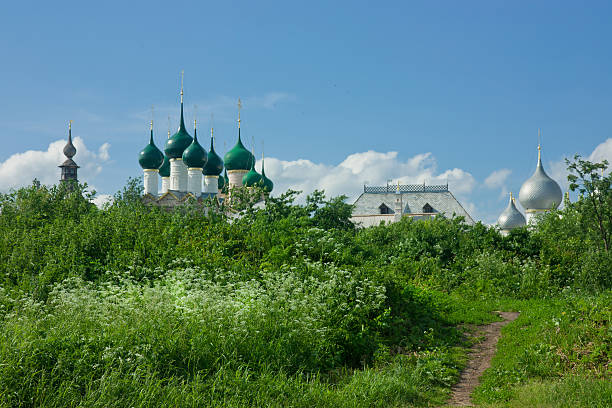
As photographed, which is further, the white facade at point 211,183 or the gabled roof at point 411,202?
the gabled roof at point 411,202

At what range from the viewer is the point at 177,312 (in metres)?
7.25

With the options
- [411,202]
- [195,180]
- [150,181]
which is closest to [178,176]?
[195,180]

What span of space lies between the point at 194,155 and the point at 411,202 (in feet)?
64.0

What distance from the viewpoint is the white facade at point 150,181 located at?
5019cm

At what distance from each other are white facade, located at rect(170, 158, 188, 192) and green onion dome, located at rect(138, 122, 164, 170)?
1.55 meters

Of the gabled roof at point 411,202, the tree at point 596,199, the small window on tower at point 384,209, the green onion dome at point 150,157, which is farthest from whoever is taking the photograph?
the small window on tower at point 384,209

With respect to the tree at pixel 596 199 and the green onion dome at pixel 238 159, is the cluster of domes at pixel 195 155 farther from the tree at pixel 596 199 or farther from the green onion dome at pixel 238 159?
the tree at pixel 596 199

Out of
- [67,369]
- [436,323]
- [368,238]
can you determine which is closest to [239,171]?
[368,238]

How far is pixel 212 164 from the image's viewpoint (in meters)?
49.7

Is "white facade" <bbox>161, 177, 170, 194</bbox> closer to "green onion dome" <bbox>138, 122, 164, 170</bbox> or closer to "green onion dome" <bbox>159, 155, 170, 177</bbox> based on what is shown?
"green onion dome" <bbox>159, 155, 170, 177</bbox>

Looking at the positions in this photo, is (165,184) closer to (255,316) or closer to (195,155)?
(195,155)

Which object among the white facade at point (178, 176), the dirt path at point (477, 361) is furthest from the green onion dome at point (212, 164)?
the dirt path at point (477, 361)

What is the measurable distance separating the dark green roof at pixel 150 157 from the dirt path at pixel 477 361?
1706 inches

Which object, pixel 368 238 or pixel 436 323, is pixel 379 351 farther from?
pixel 368 238
